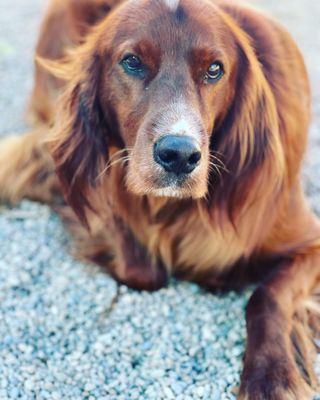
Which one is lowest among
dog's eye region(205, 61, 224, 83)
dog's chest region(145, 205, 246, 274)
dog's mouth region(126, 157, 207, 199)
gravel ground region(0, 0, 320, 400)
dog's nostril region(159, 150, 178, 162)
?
gravel ground region(0, 0, 320, 400)

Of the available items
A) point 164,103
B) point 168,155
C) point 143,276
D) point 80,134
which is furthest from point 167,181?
point 143,276

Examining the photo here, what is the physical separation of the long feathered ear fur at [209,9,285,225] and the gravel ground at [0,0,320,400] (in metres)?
0.51

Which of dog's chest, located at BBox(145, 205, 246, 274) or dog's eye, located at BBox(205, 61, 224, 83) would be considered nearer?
dog's eye, located at BBox(205, 61, 224, 83)

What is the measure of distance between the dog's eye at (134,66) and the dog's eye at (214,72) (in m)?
0.25

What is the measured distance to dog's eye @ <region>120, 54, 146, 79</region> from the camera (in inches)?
108

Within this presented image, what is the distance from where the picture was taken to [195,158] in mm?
2549

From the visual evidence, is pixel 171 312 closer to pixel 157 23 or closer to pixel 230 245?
pixel 230 245

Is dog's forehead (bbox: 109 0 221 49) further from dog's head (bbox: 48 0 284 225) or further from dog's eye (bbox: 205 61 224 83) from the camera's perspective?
dog's eye (bbox: 205 61 224 83)

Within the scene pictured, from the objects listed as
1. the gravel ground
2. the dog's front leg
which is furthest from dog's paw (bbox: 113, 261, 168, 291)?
the dog's front leg

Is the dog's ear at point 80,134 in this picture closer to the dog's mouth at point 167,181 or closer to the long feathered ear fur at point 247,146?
the dog's mouth at point 167,181

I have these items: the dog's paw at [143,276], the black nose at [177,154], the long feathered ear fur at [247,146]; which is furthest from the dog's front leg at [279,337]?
the black nose at [177,154]

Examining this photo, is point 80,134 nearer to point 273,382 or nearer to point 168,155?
point 168,155

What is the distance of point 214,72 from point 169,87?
8.9 inches

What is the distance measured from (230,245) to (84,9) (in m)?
1.72
